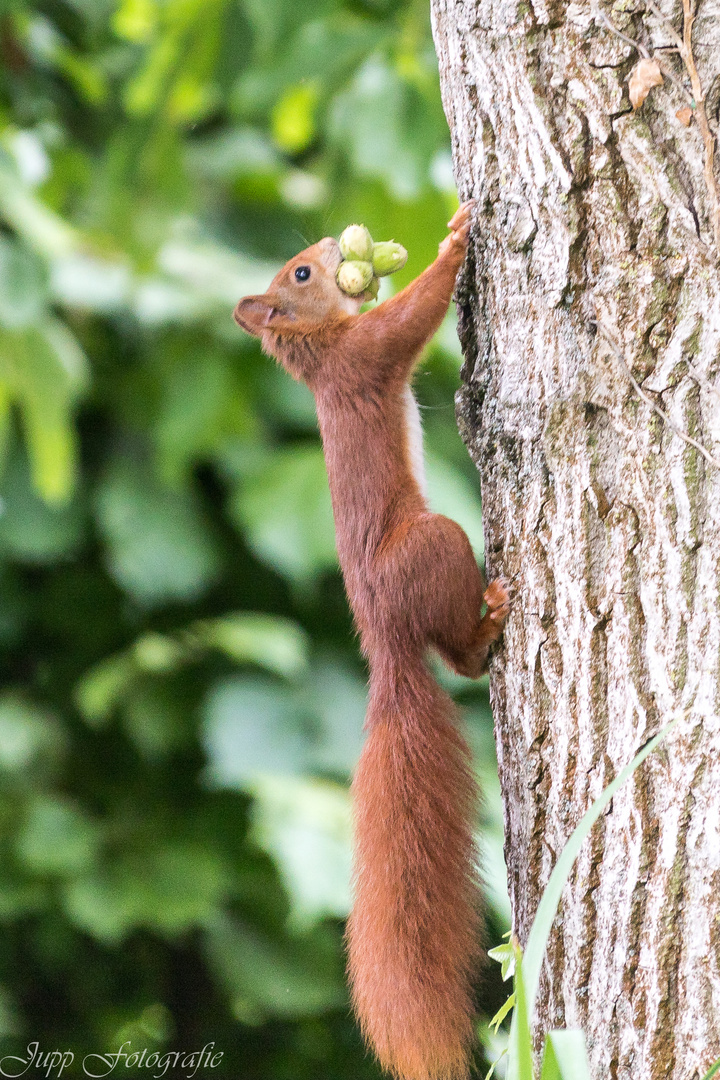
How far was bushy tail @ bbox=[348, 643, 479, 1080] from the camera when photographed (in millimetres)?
1337

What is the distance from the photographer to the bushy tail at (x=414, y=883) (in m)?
1.34

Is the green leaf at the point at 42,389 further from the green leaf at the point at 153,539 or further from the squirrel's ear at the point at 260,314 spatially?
the squirrel's ear at the point at 260,314

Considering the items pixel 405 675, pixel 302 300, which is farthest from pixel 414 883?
pixel 302 300

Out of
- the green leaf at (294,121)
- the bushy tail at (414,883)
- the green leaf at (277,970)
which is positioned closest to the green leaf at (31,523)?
the green leaf at (277,970)

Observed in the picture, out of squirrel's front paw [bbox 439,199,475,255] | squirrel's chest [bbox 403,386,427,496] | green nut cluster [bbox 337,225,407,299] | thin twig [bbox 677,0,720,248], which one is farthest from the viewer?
green nut cluster [bbox 337,225,407,299]

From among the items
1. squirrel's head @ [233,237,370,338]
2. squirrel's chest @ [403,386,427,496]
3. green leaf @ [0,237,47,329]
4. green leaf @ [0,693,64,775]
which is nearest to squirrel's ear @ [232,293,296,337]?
squirrel's head @ [233,237,370,338]

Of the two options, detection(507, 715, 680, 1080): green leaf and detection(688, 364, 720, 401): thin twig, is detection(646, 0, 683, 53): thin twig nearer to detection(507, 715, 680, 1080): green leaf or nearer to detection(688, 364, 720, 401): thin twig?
detection(688, 364, 720, 401): thin twig

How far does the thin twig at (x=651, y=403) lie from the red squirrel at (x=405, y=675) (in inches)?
11.8

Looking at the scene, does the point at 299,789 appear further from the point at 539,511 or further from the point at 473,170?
the point at 473,170

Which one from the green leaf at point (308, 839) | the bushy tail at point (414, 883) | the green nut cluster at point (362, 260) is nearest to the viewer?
the bushy tail at point (414, 883)

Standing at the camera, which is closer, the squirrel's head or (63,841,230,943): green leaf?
the squirrel's head

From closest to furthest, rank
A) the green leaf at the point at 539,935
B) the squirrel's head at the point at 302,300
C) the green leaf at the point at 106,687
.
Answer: the green leaf at the point at 539,935 → the squirrel's head at the point at 302,300 → the green leaf at the point at 106,687

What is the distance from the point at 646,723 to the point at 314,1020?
2.78 m

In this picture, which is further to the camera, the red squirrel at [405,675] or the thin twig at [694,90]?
the red squirrel at [405,675]
